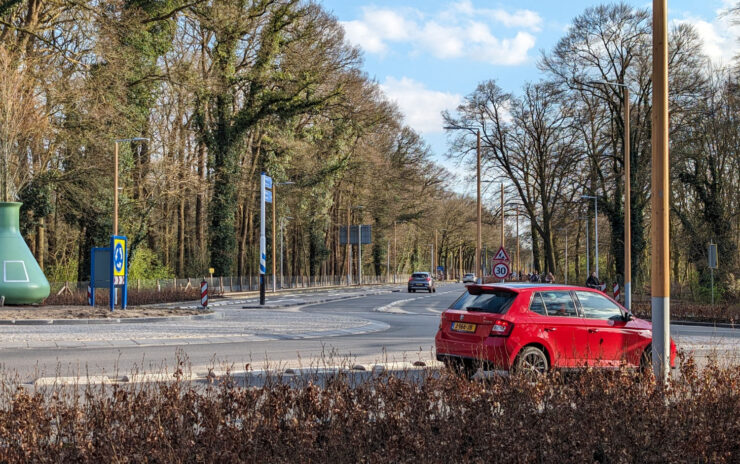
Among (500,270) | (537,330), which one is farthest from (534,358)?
(500,270)

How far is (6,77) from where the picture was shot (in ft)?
99.3

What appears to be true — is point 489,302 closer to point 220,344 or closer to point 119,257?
point 220,344

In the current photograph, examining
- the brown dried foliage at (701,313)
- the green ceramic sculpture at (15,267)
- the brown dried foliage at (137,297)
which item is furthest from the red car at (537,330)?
the brown dried foliage at (137,297)

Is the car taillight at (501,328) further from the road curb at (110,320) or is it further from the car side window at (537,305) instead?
the road curb at (110,320)

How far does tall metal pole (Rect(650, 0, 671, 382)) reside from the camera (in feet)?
29.2

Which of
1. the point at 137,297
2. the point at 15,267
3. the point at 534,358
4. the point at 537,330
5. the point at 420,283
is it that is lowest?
the point at 420,283

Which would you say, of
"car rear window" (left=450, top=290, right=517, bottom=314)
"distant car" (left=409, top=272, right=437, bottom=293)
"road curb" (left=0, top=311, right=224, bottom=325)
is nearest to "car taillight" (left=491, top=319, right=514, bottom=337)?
"car rear window" (left=450, top=290, right=517, bottom=314)

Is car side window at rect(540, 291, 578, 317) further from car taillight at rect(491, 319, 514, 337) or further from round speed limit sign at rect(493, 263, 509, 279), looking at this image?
Answer: round speed limit sign at rect(493, 263, 509, 279)

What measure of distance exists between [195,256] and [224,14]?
21.9 m

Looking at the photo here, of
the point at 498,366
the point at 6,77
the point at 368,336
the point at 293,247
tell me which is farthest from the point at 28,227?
the point at 293,247

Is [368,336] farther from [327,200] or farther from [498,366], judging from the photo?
[327,200]

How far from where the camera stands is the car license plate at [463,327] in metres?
11.2

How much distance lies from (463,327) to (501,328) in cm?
64

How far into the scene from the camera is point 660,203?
904 centimetres
